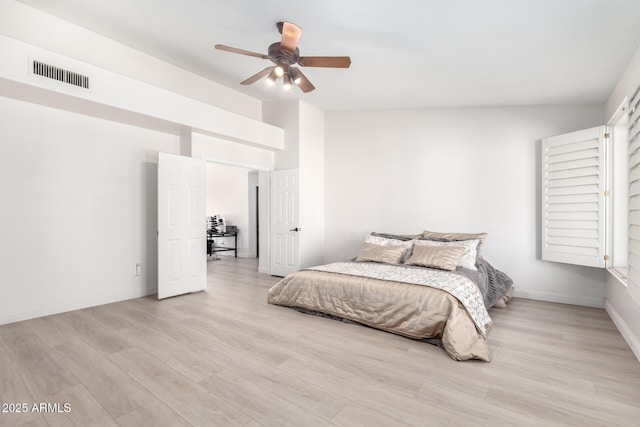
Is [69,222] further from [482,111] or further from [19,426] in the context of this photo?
[482,111]

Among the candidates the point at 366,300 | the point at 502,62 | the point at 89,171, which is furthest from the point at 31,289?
the point at 502,62

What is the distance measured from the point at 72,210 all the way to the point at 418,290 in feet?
12.6

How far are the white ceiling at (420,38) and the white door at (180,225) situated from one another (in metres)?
1.37

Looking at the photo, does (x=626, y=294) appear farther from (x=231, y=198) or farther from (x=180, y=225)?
(x=231, y=198)

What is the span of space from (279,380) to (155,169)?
3485 millimetres

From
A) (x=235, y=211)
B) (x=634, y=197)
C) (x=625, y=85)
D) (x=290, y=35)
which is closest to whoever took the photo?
(x=634, y=197)

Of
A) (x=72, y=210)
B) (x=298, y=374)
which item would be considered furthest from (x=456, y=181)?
(x=72, y=210)

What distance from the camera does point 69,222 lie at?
3732mm

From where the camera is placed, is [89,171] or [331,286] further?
[89,171]

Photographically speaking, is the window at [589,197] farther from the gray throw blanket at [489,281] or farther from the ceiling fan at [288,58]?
the ceiling fan at [288,58]

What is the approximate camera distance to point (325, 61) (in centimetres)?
308

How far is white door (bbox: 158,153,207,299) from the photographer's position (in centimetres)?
429

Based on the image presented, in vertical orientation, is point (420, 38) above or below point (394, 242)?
above

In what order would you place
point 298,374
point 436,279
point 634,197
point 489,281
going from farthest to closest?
point 489,281, point 436,279, point 634,197, point 298,374
